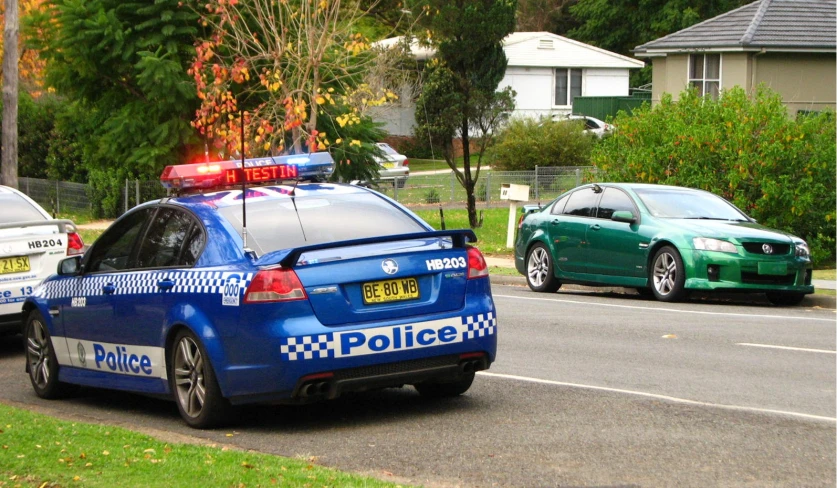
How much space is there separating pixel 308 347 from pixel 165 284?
1.29 m

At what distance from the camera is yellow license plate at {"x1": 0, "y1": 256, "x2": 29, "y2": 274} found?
1135cm

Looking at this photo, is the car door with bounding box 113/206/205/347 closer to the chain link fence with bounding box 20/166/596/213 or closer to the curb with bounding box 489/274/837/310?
the curb with bounding box 489/274/837/310

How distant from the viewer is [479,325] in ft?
25.5

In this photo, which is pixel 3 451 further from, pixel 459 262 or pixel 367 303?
pixel 459 262

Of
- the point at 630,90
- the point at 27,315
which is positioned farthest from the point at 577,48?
the point at 27,315

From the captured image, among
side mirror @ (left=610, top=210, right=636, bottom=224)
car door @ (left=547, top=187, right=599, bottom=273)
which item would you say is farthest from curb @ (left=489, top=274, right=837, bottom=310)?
side mirror @ (left=610, top=210, right=636, bottom=224)

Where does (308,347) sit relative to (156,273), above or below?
below

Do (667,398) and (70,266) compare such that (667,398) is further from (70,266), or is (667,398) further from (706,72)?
(706,72)

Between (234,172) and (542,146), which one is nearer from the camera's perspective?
(234,172)

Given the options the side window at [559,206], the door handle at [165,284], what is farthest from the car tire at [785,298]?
the door handle at [165,284]

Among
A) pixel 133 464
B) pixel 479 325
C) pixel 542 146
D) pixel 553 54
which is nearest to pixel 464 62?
pixel 542 146

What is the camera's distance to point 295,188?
8523 mm

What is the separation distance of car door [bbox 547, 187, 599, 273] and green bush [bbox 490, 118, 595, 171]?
22.0 m

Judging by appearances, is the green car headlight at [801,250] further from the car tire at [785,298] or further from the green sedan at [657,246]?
the car tire at [785,298]
